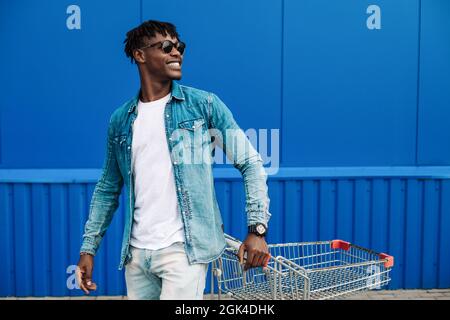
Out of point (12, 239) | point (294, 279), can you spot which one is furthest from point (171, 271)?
point (12, 239)

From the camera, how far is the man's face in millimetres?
2629

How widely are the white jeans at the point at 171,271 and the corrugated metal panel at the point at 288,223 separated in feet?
8.53

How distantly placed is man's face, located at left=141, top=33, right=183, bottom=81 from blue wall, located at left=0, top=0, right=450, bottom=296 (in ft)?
8.30

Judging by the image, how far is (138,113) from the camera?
2631mm

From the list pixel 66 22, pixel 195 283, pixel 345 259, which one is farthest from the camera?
pixel 66 22

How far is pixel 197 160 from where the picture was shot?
2557 millimetres

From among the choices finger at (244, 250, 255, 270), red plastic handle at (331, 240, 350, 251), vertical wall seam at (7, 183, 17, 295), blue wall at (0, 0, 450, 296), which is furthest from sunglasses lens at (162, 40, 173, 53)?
vertical wall seam at (7, 183, 17, 295)

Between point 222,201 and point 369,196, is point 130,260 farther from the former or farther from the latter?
point 369,196

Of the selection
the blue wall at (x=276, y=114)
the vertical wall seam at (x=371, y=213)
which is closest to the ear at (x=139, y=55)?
the blue wall at (x=276, y=114)

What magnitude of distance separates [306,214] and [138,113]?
9.74 feet

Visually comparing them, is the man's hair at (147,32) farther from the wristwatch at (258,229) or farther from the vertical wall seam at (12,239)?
the vertical wall seam at (12,239)

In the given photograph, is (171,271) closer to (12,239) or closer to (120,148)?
(120,148)

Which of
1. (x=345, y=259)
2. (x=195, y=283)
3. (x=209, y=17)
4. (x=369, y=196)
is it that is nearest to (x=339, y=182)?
(x=369, y=196)

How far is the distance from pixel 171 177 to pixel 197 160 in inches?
6.0
